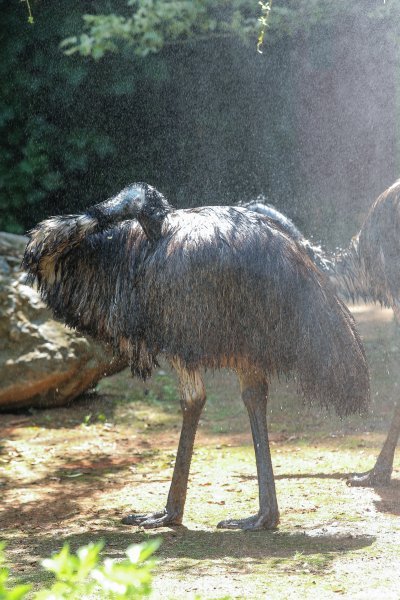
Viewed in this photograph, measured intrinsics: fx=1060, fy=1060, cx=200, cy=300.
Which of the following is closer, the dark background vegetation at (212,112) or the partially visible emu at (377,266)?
the partially visible emu at (377,266)

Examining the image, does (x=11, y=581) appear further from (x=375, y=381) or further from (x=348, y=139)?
(x=348, y=139)

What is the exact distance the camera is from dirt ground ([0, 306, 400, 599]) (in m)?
4.43

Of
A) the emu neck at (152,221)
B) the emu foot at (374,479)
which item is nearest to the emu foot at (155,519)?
A: the emu foot at (374,479)

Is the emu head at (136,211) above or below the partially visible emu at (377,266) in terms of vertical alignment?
above

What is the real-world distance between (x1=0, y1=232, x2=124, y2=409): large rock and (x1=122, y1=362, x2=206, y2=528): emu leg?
2727 mm

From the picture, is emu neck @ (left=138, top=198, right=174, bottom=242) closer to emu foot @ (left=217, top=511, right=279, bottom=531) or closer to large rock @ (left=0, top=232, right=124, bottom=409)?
emu foot @ (left=217, top=511, right=279, bottom=531)

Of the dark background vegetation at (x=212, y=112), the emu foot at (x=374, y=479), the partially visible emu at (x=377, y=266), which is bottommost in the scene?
the emu foot at (x=374, y=479)

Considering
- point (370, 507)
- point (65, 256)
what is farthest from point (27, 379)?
point (370, 507)

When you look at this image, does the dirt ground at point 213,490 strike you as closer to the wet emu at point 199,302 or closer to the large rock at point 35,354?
the large rock at point 35,354

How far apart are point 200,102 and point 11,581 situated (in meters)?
7.37

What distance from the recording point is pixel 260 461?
17.3 feet

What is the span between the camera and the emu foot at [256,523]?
520 cm

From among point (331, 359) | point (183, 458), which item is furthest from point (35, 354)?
point (331, 359)

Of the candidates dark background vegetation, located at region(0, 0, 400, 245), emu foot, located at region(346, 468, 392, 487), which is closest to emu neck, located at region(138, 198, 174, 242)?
emu foot, located at region(346, 468, 392, 487)
